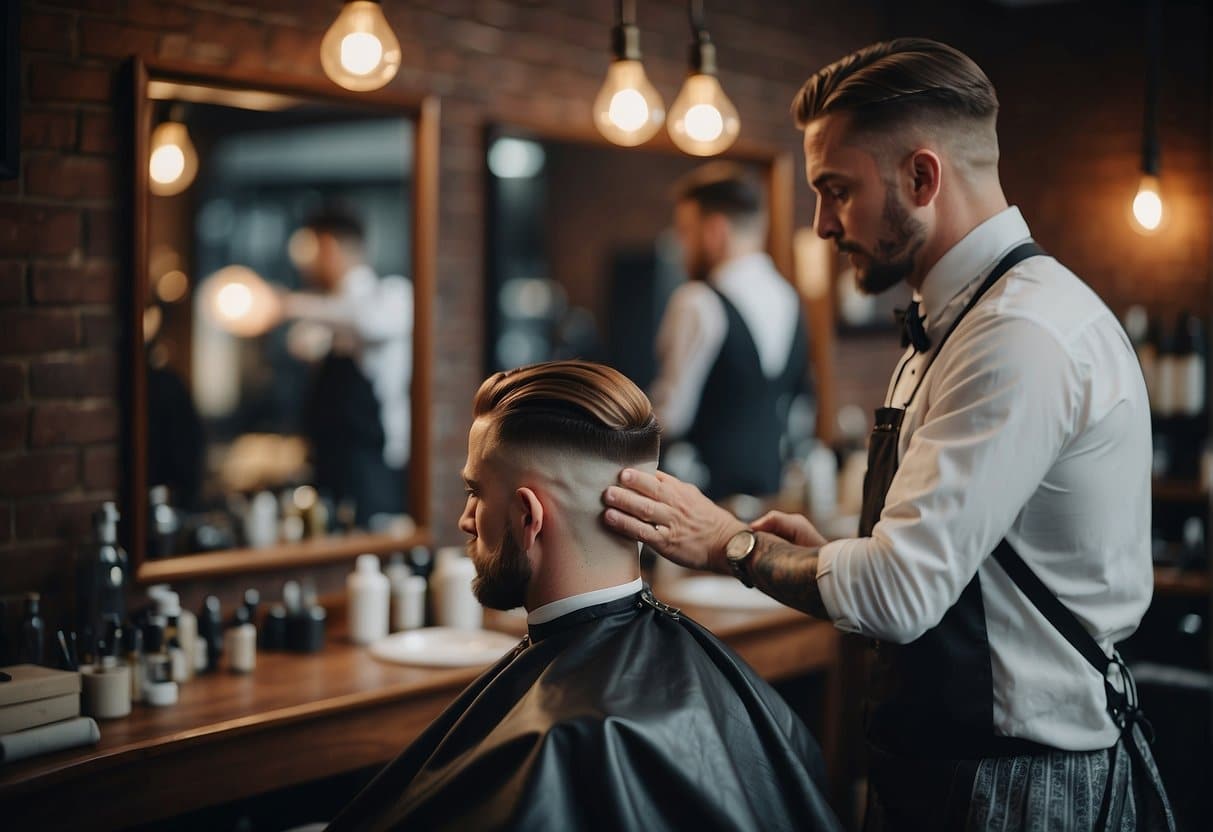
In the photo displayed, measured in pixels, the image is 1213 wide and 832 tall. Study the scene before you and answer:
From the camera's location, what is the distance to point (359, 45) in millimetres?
2279

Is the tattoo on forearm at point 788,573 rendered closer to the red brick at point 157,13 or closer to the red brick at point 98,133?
the red brick at point 98,133

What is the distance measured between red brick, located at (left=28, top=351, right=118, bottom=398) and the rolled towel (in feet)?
2.43

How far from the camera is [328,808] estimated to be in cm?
267

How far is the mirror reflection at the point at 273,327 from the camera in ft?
9.02

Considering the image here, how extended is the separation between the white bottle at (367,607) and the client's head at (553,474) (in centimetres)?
93

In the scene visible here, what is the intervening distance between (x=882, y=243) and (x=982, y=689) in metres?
0.68

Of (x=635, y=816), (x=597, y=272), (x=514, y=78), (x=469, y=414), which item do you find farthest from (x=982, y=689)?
(x=597, y=272)

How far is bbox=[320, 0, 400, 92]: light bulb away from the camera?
2.28 meters

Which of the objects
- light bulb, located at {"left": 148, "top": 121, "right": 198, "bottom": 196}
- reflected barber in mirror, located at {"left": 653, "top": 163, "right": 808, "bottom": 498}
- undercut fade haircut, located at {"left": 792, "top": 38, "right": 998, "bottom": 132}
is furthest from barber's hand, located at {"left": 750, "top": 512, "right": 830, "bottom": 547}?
reflected barber in mirror, located at {"left": 653, "top": 163, "right": 808, "bottom": 498}

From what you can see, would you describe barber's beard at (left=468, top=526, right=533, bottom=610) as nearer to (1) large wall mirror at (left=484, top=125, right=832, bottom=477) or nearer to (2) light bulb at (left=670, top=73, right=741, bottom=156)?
(2) light bulb at (left=670, top=73, right=741, bottom=156)

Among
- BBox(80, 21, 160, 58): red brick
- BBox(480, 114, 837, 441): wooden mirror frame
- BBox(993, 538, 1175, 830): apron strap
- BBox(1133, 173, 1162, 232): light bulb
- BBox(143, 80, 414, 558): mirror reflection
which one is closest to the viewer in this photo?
BBox(993, 538, 1175, 830): apron strap

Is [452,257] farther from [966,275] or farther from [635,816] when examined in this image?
[635,816]

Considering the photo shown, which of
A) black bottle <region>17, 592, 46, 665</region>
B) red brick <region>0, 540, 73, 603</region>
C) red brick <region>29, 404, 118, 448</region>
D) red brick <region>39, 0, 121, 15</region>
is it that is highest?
red brick <region>39, 0, 121, 15</region>

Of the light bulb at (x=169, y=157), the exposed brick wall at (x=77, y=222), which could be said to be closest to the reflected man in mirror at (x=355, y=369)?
the exposed brick wall at (x=77, y=222)
